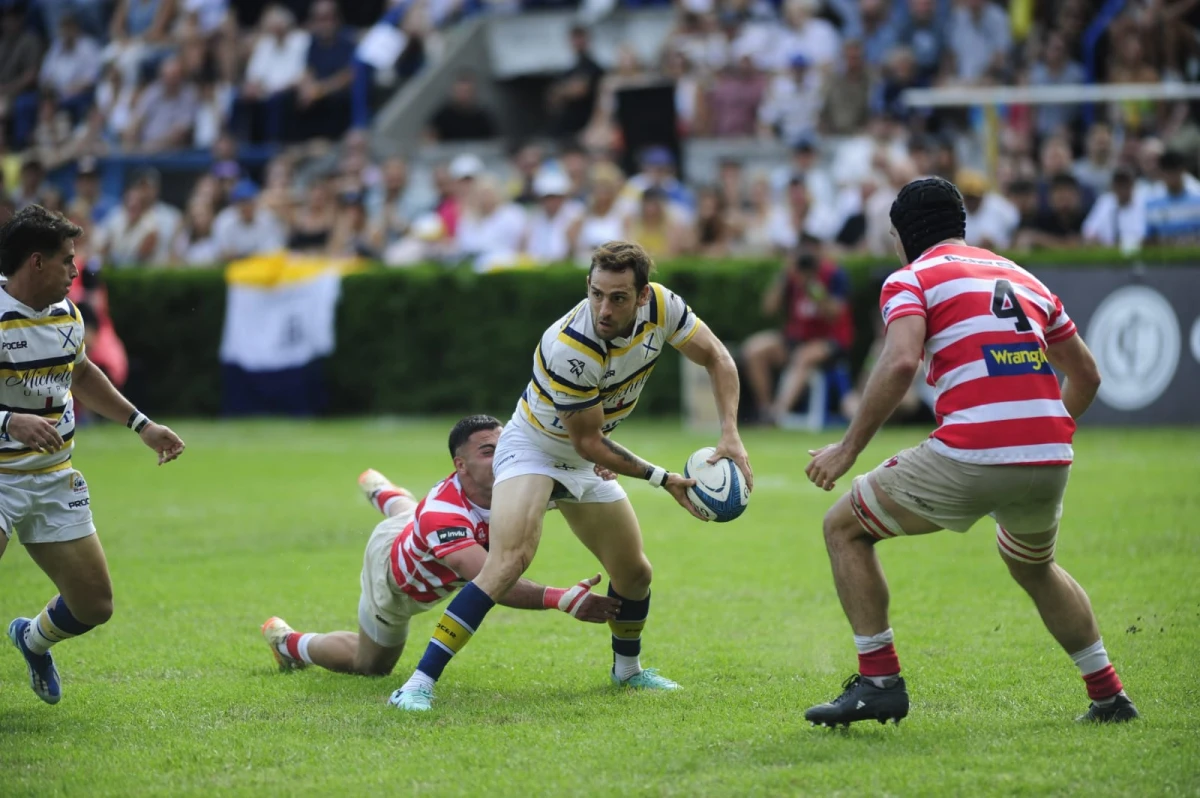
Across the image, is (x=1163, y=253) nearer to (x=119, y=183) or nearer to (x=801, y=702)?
(x=801, y=702)

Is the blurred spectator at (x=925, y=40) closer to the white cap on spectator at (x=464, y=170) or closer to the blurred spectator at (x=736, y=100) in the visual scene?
the blurred spectator at (x=736, y=100)

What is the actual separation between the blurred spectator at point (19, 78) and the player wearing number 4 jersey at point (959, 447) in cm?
2537

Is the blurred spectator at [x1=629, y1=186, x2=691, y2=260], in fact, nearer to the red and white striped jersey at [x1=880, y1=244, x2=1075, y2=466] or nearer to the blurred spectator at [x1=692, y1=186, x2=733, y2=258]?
the blurred spectator at [x1=692, y1=186, x2=733, y2=258]

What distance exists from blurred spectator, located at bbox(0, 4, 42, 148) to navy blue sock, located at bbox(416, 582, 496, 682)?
24406 mm

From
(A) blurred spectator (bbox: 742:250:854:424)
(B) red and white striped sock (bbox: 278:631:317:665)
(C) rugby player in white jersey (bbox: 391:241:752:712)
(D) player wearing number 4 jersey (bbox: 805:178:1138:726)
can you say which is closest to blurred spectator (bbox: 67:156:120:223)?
(A) blurred spectator (bbox: 742:250:854:424)

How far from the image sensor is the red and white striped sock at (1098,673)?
226 inches

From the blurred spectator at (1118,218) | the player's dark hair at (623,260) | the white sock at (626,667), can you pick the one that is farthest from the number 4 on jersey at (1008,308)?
the blurred spectator at (1118,218)

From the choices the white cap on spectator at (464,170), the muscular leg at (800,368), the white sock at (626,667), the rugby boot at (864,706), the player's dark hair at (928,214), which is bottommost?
the muscular leg at (800,368)

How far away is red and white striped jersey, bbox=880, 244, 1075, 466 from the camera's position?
548cm

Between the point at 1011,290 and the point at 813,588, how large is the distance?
377 cm

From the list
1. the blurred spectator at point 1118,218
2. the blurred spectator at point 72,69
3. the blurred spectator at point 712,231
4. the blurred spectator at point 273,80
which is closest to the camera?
the blurred spectator at point 1118,218

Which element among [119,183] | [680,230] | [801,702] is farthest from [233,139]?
[801,702]

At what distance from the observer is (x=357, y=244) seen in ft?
66.6

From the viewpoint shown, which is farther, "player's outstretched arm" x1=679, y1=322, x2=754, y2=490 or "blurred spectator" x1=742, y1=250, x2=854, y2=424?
"blurred spectator" x1=742, y1=250, x2=854, y2=424
